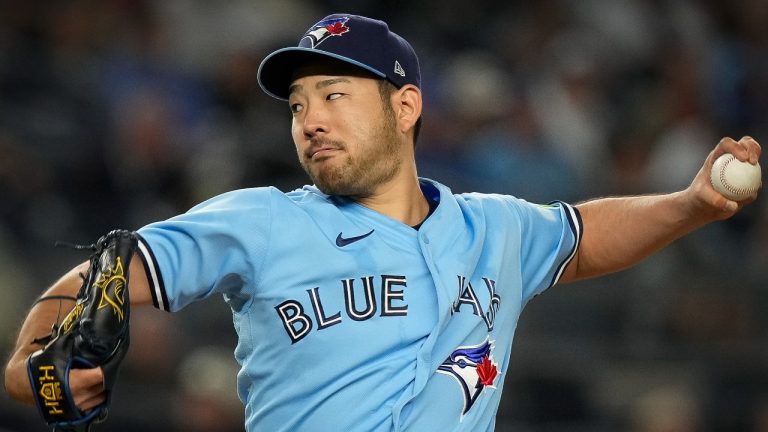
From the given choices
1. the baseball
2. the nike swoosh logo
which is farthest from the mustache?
the baseball

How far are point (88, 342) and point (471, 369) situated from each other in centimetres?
98

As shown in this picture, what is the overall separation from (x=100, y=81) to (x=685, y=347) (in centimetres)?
357

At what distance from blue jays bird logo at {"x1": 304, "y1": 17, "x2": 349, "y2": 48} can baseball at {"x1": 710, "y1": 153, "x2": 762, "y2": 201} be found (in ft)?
3.43

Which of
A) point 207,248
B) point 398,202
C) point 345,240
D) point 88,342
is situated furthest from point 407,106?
point 88,342

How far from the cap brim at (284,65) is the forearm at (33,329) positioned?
0.74 m

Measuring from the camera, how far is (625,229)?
11.0 feet

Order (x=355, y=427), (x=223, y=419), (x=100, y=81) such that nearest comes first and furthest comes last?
(x=355, y=427) → (x=223, y=419) → (x=100, y=81)


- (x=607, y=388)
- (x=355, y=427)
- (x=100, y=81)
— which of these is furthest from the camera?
(x=100, y=81)

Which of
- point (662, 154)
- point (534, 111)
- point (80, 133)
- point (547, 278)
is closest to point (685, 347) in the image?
point (662, 154)

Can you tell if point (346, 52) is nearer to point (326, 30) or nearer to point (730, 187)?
point (326, 30)

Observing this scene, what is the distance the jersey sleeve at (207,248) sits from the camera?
2633 mm

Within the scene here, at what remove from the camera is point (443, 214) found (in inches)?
122

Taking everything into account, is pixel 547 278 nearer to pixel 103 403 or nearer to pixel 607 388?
pixel 103 403

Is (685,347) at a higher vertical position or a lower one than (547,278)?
lower
